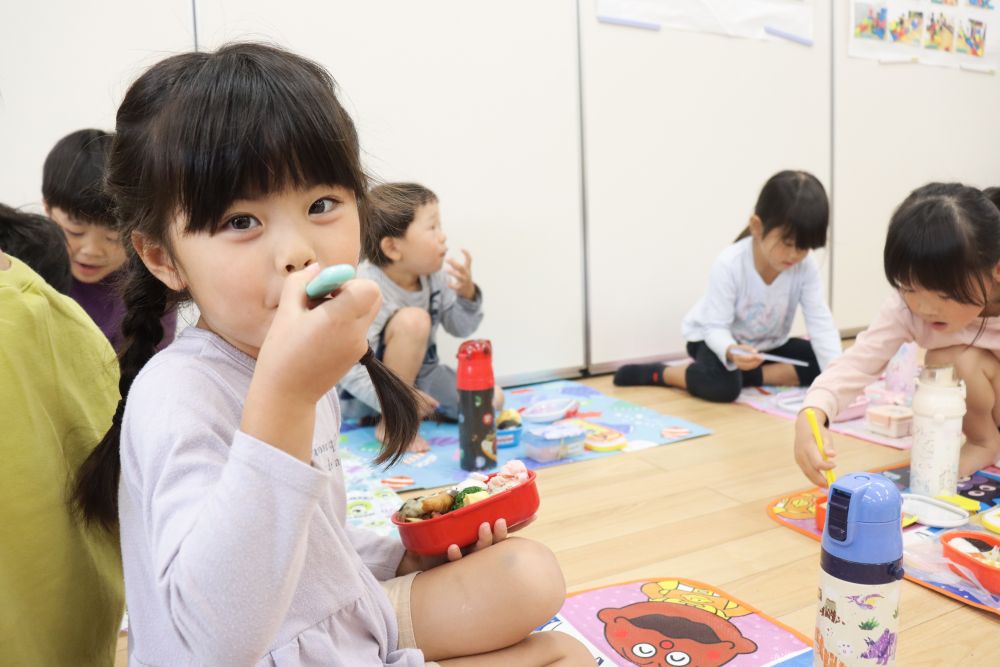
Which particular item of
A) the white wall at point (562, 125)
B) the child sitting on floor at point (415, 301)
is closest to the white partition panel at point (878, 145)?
the white wall at point (562, 125)

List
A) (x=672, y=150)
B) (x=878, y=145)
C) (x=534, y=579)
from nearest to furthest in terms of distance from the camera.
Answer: (x=534, y=579)
(x=672, y=150)
(x=878, y=145)

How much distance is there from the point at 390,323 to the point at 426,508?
0.86 meters

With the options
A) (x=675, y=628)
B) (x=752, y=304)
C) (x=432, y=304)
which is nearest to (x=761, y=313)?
(x=752, y=304)

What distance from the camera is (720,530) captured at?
40.3 inches

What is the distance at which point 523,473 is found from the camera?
72 cm

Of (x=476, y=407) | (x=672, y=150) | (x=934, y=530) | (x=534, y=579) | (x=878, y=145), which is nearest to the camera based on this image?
(x=534, y=579)

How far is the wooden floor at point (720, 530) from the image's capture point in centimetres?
78

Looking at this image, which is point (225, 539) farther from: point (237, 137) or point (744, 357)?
point (744, 357)

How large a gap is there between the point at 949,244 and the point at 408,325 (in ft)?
3.11

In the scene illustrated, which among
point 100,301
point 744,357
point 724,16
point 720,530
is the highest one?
point 724,16

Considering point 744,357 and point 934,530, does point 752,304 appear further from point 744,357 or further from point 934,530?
point 934,530

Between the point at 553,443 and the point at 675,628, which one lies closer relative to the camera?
the point at 675,628

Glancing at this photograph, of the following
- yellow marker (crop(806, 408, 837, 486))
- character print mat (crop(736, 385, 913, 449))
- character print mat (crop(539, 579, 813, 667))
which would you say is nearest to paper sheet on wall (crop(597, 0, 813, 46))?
character print mat (crop(736, 385, 913, 449))

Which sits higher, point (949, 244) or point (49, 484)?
point (949, 244)
